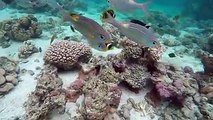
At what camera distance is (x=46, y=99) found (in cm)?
473

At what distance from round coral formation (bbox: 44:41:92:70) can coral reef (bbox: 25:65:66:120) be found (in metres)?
0.56

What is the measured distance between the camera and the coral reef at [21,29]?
987 cm

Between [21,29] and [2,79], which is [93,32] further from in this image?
[21,29]

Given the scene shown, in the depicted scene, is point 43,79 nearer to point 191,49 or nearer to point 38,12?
point 191,49

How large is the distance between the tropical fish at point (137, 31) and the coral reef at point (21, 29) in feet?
22.5

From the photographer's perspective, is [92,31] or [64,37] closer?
[92,31]

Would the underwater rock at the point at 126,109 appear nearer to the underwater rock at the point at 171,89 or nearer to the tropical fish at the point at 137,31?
the underwater rock at the point at 171,89

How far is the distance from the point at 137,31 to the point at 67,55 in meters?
2.44

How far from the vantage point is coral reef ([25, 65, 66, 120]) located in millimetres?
4590

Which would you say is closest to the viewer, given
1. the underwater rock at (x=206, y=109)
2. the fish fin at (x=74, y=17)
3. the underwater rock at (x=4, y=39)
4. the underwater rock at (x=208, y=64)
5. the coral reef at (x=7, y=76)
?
the fish fin at (x=74, y=17)

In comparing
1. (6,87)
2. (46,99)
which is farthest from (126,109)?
(6,87)

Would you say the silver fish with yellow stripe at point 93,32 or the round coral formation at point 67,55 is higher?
the silver fish with yellow stripe at point 93,32

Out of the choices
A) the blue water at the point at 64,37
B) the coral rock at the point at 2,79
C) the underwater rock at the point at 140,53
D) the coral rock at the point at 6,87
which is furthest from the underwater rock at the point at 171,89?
the coral rock at the point at 2,79

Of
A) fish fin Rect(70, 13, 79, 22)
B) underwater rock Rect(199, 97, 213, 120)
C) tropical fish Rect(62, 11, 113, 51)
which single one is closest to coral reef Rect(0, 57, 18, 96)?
tropical fish Rect(62, 11, 113, 51)
